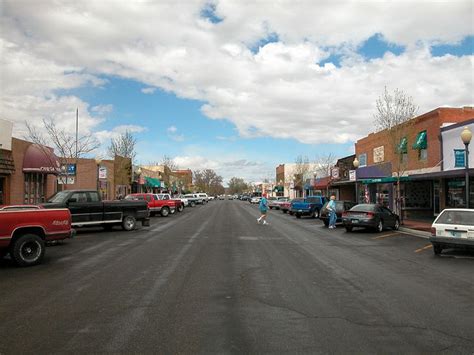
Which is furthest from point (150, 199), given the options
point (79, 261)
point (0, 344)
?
point (0, 344)

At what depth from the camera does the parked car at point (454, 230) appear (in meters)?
13.4

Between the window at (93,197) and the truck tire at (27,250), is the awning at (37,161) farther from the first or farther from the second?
the truck tire at (27,250)

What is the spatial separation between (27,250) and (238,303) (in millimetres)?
6759

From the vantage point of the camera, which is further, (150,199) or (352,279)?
(150,199)

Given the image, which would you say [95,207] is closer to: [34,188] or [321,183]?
[34,188]

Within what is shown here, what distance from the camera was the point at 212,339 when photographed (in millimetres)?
5699

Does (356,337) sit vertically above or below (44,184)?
below

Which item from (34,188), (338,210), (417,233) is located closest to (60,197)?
(34,188)

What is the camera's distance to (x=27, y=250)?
11.8m

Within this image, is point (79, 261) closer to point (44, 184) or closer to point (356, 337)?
point (356, 337)

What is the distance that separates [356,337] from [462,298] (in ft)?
10.9

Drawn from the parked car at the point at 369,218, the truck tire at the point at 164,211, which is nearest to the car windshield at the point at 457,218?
the parked car at the point at 369,218

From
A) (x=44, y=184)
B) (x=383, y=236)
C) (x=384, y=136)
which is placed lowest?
(x=383, y=236)

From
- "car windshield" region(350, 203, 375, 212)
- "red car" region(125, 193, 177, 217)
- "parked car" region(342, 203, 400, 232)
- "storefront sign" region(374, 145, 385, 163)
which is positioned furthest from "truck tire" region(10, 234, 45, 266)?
"storefront sign" region(374, 145, 385, 163)
